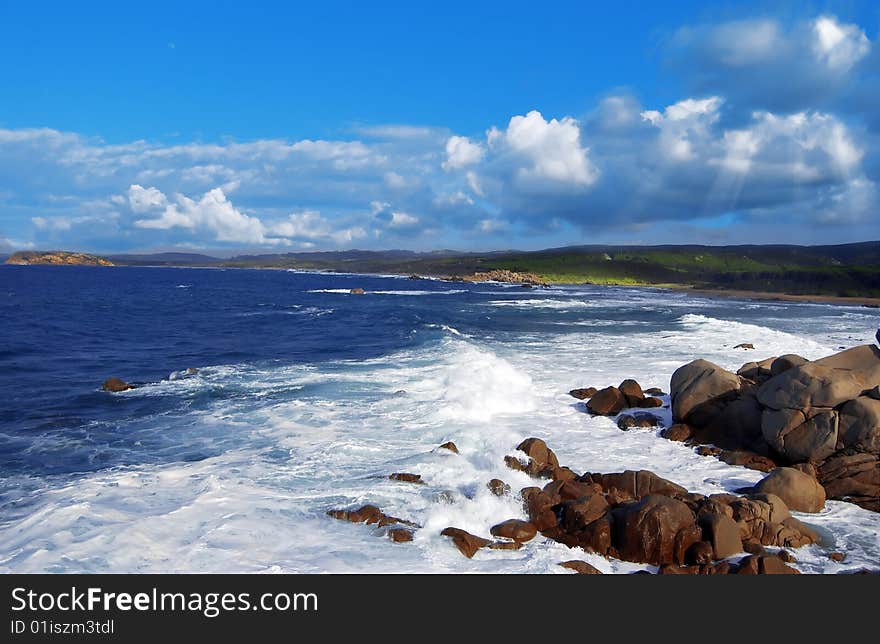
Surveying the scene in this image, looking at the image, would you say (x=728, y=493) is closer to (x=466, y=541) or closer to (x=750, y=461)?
(x=750, y=461)

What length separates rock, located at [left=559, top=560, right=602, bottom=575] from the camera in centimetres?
1039

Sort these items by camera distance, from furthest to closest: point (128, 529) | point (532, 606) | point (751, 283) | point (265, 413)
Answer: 1. point (751, 283)
2. point (265, 413)
3. point (128, 529)
4. point (532, 606)

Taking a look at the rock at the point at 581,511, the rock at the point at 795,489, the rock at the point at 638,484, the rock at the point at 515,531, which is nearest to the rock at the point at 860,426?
the rock at the point at 795,489

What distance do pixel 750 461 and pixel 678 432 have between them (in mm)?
2564

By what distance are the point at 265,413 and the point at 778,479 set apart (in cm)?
1516

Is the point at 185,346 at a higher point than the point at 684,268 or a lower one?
lower

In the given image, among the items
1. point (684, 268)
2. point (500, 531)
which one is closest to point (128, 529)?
point (500, 531)

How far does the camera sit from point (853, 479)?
46.8 ft

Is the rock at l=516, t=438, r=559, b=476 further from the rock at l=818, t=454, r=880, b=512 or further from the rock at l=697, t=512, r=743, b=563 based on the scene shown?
the rock at l=818, t=454, r=880, b=512

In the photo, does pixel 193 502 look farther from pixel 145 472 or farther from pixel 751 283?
pixel 751 283

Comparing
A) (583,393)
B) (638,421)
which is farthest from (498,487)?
(583,393)

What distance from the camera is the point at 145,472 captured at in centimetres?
1485

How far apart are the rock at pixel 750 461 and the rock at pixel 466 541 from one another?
331 inches

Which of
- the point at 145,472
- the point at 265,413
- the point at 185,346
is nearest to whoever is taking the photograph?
the point at 145,472
